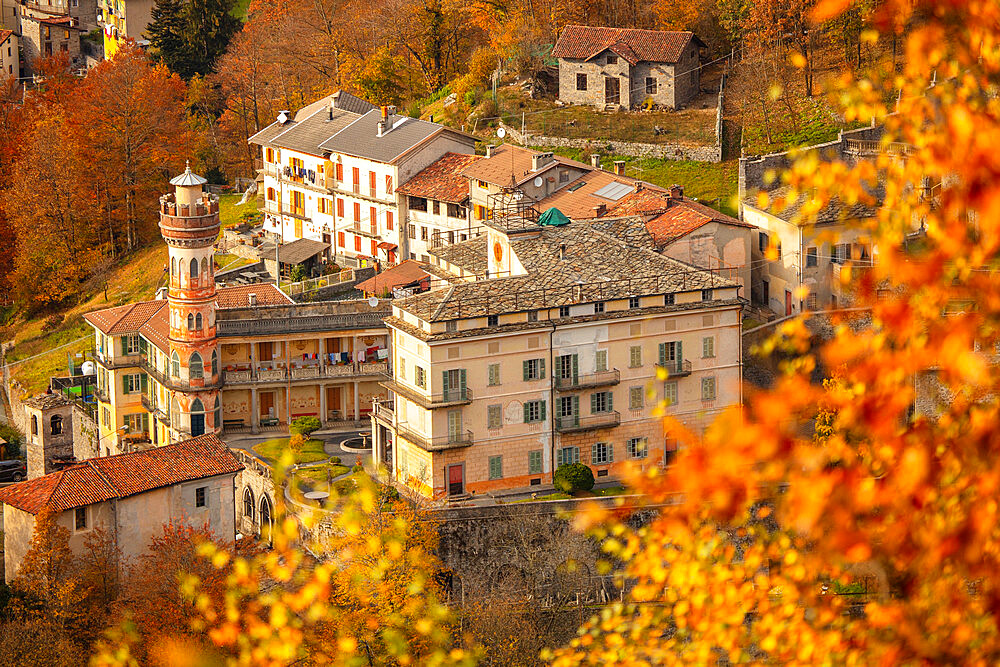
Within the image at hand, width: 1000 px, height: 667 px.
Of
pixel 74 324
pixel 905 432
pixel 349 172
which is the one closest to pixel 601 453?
pixel 349 172

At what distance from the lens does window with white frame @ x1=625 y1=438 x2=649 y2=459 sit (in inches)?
2098

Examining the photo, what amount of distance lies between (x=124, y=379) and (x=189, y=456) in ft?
39.7

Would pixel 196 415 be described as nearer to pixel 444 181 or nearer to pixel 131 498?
pixel 131 498

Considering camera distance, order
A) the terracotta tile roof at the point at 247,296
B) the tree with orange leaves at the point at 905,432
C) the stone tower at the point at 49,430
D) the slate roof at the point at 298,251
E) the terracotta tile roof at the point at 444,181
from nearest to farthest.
Answer: the tree with orange leaves at the point at 905,432 < the terracotta tile roof at the point at 247,296 < the stone tower at the point at 49,430 < the terracotta tile roof at the point at 444,181 < the slate roof at the point at 298,251

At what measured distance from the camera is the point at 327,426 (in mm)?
60094

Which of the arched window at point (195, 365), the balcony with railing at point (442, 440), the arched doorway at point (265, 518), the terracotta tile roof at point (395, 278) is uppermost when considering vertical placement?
the terracotta tile roof at point (395, 278)

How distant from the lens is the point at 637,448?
5338cm

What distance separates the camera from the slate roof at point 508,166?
67.9 meters

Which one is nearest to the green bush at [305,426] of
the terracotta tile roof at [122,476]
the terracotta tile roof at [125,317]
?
the terracotta tile roof at [122,476]

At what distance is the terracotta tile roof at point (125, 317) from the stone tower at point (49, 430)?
4.10m

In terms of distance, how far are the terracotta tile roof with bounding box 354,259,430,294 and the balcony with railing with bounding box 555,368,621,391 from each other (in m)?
15.4

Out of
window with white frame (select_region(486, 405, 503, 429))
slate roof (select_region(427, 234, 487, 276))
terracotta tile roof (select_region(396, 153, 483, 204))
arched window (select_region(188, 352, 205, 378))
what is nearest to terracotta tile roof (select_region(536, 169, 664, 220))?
slate roof (select_region(427, 234, 487, 276))

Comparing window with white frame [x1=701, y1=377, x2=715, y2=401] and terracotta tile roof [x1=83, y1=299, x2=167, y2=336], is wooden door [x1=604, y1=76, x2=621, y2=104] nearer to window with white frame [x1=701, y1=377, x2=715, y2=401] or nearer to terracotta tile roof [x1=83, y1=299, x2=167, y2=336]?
terracotta tile roof [x1=83, y1=299, x2=167, y2=336]

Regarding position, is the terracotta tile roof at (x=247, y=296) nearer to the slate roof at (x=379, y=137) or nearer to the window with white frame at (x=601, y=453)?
the slate roof at (x=379, y=137)
